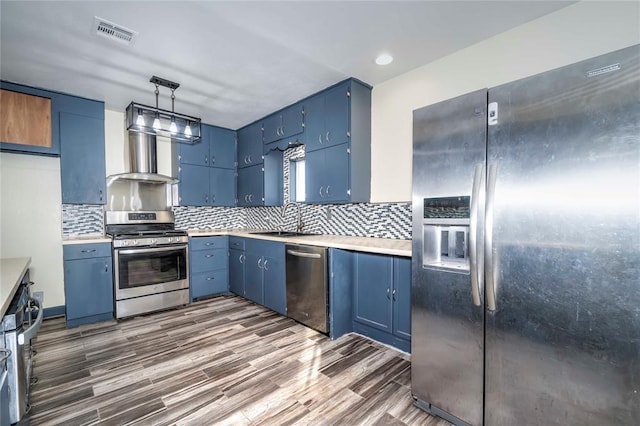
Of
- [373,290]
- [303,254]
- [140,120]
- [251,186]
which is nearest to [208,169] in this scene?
[251,186]

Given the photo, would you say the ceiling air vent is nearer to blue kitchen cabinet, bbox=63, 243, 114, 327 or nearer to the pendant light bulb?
the pendant light bulb

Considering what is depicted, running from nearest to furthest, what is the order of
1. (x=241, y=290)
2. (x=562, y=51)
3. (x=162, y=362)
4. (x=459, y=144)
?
(x=459, y=144) → (x=562, y=51) → (x=162, y=362) → (x=241, y=290)

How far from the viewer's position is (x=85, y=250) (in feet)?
10.1

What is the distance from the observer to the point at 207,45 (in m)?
2.22

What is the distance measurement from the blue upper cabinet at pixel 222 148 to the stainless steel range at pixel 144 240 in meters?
0.77

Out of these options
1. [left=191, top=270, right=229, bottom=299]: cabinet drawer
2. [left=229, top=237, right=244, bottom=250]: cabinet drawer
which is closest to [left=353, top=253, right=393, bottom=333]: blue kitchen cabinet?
[left=229, top=237, right=244, bottom=250]: cabinet drawer

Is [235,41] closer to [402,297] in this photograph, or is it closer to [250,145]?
[250,145]

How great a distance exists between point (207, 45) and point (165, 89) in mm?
1067

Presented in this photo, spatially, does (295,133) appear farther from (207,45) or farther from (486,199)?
(486,199)

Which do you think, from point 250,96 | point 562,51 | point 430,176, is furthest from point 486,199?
point 250,96

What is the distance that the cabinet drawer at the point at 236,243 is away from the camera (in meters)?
3.86

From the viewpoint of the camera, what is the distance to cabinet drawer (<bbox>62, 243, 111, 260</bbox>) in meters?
2.99

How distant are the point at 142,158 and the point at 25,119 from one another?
1109 mm

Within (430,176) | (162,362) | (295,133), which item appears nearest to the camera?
A: (430,176)
